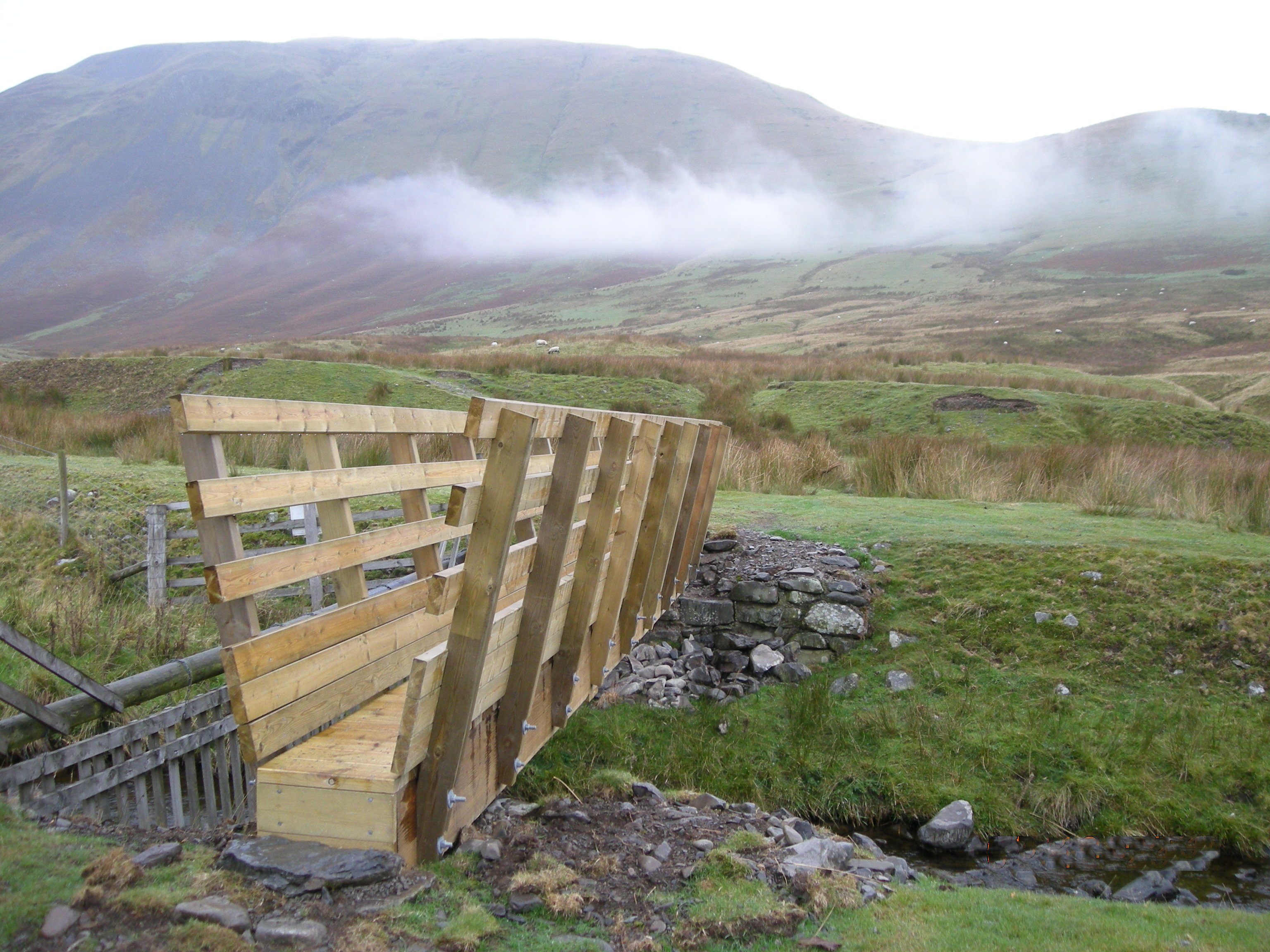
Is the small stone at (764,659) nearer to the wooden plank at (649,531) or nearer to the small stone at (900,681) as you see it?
the small stone at (900,681)

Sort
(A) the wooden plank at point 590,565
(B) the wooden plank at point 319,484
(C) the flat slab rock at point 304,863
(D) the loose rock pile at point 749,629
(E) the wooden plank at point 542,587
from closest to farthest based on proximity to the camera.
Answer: (B) the wooden plank at point 319,484 → (C) the flat slab rock at point 304,863 → (E) the wooden plank at point 542,587 → (A) the wooden plank at point 590,565 → (D) the loose rock pile at point 749,629

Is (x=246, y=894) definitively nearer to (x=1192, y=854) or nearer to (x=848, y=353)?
(x=1192, y=854)

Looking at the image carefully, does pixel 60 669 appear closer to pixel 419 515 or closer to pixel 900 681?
pixel 419 515

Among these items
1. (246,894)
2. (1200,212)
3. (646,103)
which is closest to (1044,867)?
(246,894)

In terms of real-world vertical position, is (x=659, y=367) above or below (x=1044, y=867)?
above

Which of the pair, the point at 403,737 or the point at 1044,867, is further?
the point at 1044,867

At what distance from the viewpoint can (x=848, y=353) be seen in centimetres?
3784

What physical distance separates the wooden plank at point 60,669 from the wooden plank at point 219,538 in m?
1.16

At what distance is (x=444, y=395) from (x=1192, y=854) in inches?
600

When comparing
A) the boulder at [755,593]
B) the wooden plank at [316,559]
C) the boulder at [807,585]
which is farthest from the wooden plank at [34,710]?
the boulder at [807,585]

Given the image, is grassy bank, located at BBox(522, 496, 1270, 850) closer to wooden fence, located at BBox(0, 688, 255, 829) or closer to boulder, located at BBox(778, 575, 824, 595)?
boulder, located at BBox(778, 575, 824, 595)

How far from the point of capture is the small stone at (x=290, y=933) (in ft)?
7.72

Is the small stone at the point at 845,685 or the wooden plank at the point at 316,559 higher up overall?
the wooden plank at the point at 316,559

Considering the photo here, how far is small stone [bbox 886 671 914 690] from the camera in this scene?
7.41 meters
